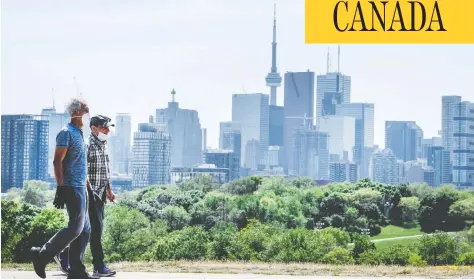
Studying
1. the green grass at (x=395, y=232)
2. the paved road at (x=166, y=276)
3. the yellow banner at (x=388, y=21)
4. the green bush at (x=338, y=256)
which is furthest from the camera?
the green grass at (x=395, y=232)

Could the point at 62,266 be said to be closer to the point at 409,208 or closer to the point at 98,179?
the point at 98,179

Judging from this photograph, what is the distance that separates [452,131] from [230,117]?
5111mm

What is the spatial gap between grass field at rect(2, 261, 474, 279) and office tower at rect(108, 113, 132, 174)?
3402mm

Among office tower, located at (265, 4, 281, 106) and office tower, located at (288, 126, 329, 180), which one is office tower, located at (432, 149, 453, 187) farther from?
office tower, located at (265, 4, 281, 106)

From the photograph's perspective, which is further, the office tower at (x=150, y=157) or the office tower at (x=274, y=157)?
the office tower at (x=274, y=157)

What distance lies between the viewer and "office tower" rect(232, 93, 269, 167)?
13664 mm

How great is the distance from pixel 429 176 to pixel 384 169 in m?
1.09

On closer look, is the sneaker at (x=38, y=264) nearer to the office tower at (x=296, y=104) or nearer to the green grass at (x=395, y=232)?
the office tower at (x=296, y=104)

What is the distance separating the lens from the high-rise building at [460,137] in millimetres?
14492

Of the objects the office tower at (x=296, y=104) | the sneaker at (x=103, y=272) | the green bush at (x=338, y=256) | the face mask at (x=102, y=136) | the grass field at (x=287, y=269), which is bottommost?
the green bush at (x=338, y=256)

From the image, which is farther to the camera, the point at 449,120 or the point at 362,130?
the point at 362,130

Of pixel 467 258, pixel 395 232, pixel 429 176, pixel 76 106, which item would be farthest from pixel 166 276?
pixel 429 176

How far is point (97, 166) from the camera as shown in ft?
23.8

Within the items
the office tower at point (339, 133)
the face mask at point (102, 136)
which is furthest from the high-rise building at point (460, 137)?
the face mask at point (102, 136)
